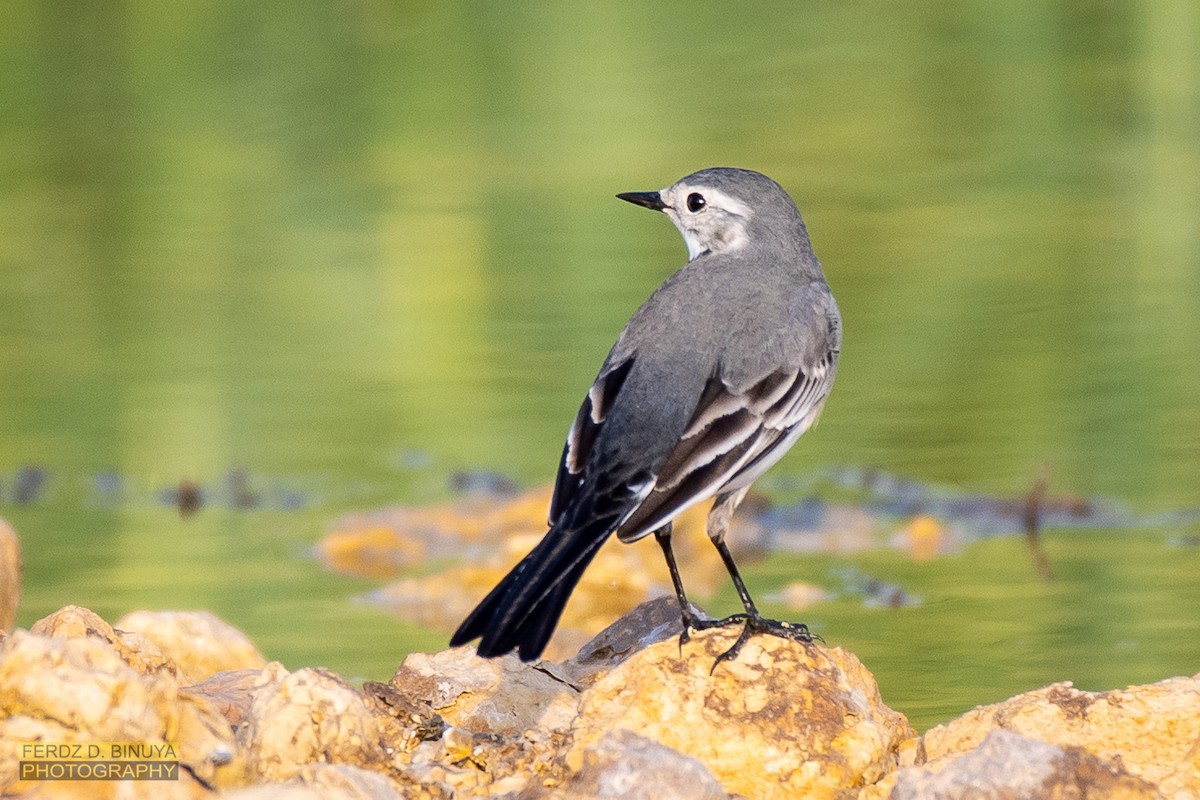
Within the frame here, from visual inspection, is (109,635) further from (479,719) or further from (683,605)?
(683,605)

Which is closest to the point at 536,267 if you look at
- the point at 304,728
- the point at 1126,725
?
the point at 1126,725

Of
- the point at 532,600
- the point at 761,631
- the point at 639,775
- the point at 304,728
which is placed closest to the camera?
the point at 639,775

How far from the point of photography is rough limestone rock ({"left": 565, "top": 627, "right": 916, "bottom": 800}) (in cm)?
461

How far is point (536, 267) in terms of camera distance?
11469mm

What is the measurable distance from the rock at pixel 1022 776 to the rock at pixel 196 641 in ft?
6.88

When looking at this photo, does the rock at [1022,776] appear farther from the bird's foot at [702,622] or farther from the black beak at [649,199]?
the black beak at [649,199]

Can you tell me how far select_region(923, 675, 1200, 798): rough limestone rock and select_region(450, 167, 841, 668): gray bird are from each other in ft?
1.68

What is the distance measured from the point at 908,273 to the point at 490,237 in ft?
7.97

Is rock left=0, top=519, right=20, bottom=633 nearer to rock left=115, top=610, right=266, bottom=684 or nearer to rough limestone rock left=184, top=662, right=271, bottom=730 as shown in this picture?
rock left=115, top=610, right=266, bottom=684

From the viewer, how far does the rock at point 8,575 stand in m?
5.62

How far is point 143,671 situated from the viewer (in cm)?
499

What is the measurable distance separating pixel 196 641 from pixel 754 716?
1.71 m

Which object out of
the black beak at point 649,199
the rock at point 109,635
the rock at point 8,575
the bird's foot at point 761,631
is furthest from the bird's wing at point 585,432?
the rock at point 8,575

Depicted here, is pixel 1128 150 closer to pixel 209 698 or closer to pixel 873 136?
pixel 873 136
